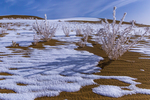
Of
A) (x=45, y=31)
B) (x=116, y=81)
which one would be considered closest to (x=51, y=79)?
(x=116, y=81)

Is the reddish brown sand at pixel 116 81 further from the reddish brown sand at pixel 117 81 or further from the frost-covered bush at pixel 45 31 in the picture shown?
the frost-covered bush at pixel 45 31

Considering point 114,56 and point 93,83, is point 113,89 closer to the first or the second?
point 93,83

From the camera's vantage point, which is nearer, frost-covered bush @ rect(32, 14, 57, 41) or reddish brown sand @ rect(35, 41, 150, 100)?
reddish brown sand @ rect(35, 41, 150, 100)

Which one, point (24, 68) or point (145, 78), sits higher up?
point (24, 68)

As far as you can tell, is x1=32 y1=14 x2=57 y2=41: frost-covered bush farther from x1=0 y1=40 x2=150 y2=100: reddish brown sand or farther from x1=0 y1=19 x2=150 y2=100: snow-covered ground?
x1=0 y1=40 x2=150 y2=100: reddish brown sand

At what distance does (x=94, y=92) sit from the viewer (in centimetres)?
137

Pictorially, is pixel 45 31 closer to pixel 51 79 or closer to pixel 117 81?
pixel 51 79

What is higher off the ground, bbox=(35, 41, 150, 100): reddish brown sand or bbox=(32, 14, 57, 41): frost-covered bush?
bbox=(32, 14, 57, 41): frost-covered bush

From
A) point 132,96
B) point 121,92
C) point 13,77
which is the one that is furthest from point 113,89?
point 13,77

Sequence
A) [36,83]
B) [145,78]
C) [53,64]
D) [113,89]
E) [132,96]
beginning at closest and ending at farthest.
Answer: [132,96], [113,89], [36,83], [145,78], [53,64]

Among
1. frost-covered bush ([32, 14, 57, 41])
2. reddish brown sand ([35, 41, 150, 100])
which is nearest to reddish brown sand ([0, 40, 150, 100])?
reddish brown sand ([35, 41, 150, 100])

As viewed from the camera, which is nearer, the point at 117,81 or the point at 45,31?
the point at 117,81

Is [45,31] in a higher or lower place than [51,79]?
higher

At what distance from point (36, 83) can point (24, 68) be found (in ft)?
2.12
